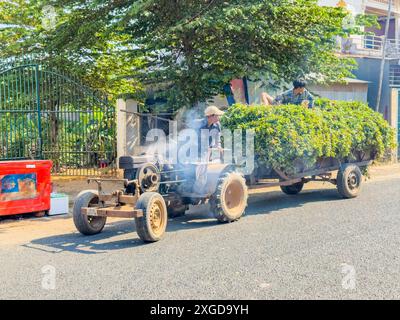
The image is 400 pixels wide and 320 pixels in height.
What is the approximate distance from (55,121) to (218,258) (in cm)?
877

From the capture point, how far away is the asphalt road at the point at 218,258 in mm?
5156

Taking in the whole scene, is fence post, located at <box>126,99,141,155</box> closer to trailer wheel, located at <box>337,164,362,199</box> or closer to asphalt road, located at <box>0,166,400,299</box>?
asphalt road, located at <box>0,166,400,299</box>

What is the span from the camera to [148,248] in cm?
688

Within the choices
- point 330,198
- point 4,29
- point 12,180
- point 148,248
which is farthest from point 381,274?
point 4,29

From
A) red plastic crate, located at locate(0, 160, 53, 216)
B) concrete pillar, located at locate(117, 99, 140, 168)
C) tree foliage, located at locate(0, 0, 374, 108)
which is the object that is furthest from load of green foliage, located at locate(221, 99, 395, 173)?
concrete pillar, located at locate(117, 99, 140, 168)

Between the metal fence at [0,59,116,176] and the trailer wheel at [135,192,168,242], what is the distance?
5.51 meters

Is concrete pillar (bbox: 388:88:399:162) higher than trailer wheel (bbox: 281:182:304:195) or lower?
higher

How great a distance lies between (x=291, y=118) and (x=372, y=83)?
630 inches

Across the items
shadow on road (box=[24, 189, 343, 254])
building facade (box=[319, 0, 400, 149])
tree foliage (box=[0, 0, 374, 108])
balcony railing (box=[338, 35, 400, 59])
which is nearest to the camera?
shadow on road (box=[24, 189, 343, 254])

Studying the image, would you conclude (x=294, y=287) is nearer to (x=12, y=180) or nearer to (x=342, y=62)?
(x=12, y=180)

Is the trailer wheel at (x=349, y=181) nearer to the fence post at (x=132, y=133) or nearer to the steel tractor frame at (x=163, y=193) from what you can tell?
the steel tractor frame at (x=163, y=193)

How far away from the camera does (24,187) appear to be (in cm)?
945

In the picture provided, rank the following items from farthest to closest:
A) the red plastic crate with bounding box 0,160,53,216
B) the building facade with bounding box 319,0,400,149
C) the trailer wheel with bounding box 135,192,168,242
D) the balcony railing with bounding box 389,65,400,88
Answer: the balcony railing with bounding box 389,65,400,88 < the building facade with bounding box 319,0,400,149 < the red plastic crate with bounding box 0,160,53,216 < the trailer wheel with bounding box 135,192,168,242

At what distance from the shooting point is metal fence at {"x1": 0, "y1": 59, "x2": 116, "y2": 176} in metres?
12.1
